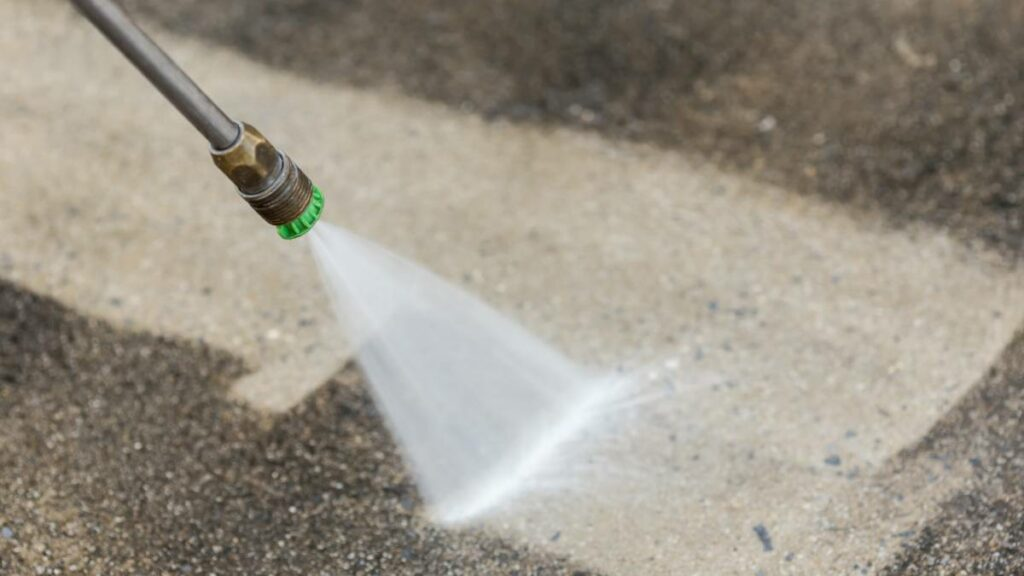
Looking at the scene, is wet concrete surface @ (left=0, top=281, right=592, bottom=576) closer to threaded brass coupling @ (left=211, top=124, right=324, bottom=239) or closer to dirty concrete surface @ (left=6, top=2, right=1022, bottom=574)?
dirty concrete surface @ (left=6, top=2, right=1022, bottom=574)

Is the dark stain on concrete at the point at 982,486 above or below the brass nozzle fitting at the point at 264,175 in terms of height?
below

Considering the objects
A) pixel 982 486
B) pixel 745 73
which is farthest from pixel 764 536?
pixel 745 73

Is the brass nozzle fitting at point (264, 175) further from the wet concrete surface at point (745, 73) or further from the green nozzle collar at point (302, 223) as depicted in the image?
the wet concrete surface at point (745, 73)

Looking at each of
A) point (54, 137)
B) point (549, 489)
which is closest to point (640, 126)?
point (549, 489)

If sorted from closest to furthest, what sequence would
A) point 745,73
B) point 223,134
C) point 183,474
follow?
point 223,134 → point 183,474 → point 745,73

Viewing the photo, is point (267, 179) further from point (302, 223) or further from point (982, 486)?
point (982, 486)

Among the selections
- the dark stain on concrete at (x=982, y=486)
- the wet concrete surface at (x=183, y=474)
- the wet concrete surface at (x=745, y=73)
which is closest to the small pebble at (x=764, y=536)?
the dark stain on concrete at (x=982, y=486)
